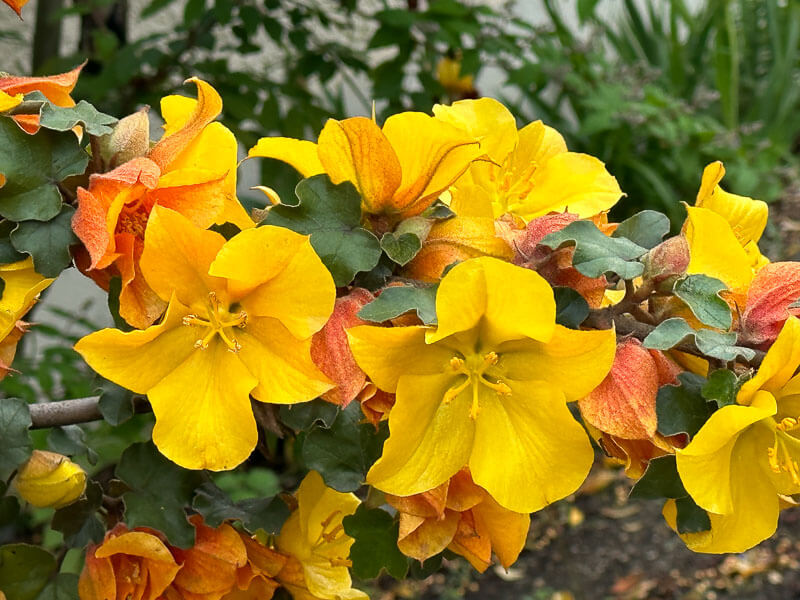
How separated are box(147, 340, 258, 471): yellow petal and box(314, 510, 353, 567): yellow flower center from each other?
0.51 feet

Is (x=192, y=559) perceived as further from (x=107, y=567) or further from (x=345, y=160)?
(x=345, y=160)

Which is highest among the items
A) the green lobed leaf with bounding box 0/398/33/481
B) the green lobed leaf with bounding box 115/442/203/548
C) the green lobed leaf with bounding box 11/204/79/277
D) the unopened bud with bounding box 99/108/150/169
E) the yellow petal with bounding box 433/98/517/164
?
the yellow petal with bounding box 433/98/517/164

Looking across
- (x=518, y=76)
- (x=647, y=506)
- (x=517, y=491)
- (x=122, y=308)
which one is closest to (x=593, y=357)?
(x=517, y=491)

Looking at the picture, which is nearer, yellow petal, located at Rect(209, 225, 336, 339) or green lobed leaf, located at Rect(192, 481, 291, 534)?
yellow petal, located at Rect(209, 225, 336, 339)

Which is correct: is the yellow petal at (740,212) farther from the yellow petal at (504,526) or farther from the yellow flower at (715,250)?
the yellow petal at (504,526)

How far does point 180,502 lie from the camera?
521 mm

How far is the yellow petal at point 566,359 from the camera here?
1.28 feet

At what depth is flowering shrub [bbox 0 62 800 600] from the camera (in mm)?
400

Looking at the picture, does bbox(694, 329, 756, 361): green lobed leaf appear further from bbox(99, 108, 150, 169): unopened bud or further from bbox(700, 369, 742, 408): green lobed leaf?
bbox(99, 108, 150, 169): unopened bud

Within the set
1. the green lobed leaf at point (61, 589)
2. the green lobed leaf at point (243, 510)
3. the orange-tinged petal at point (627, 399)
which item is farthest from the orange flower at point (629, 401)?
the green lobed leaf at point (61, 589)

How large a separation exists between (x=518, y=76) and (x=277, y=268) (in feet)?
3.98

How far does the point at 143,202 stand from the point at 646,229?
0.26 m

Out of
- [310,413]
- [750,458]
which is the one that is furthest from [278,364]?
[750,458]

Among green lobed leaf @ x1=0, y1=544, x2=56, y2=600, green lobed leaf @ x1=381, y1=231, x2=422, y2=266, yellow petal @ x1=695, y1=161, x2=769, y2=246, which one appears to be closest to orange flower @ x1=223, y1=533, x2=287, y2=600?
green lobed leaf @ x1=0, y1=544, x2=56, y2=600
